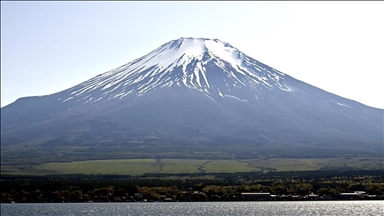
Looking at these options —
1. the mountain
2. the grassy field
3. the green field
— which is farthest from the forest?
the mountain

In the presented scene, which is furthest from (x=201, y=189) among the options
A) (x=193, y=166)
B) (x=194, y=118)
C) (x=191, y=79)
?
(x=191, y=79)

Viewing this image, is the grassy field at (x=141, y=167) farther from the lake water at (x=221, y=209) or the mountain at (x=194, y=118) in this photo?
the lake water at (x=221, y=209)

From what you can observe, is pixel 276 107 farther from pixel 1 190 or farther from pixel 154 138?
pixel 1 190

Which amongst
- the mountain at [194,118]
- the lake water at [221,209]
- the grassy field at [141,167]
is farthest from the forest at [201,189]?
the mountain at [194,118]

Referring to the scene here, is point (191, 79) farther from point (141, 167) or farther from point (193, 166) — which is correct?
point (141, 167)

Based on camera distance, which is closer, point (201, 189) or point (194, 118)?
point (201, 189)

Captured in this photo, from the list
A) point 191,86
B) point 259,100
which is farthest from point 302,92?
point 191,86

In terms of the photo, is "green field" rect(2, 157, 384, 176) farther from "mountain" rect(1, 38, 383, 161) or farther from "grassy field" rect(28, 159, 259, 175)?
"mountain" rect(1, 38, 383, 161)
